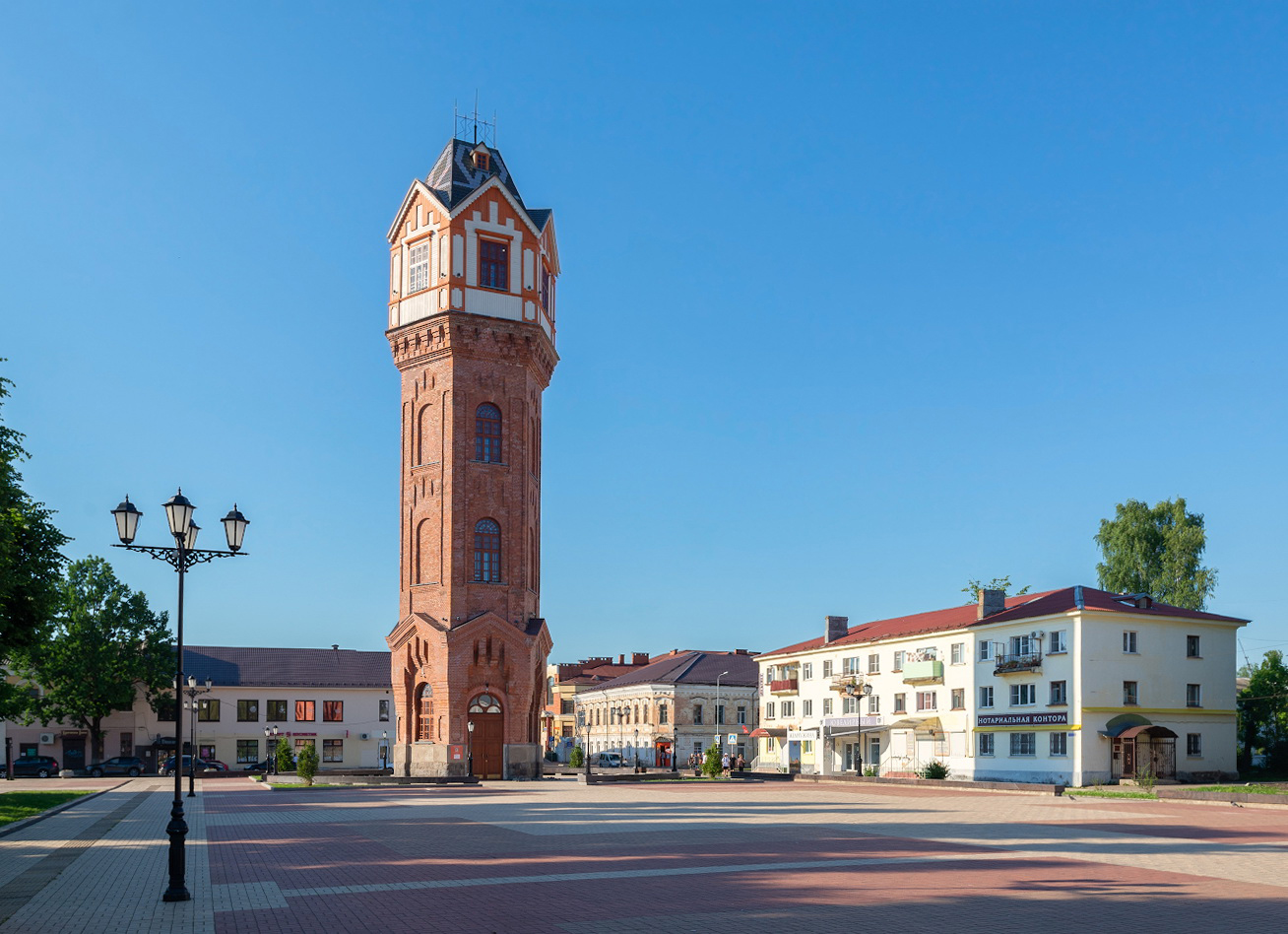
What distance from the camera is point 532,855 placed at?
20125 millimetres

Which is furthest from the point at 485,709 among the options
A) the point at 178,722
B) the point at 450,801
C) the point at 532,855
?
the point at 178,722

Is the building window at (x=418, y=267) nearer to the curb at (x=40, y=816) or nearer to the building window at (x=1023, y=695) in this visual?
the curb at (x=40, y=816)

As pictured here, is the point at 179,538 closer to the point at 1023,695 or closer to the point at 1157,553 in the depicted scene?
the point at 1023,695

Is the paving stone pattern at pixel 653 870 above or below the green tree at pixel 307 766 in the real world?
above

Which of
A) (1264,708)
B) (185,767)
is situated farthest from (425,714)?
(1264,708)

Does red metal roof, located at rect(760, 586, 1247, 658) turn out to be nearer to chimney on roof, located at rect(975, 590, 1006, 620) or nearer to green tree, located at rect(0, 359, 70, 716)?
chimney on roof, located at rect(975, 590, 1006, 620)

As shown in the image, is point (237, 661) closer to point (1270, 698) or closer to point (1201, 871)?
point (1270, 698)

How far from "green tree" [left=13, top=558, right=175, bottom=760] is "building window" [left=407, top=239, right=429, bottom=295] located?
29.6m

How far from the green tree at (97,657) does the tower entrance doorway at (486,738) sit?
2964 centimetres

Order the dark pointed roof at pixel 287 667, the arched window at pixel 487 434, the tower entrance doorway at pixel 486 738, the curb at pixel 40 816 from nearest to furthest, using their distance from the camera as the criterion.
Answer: the curb at pixel 40 816
the tower entrance doorway at pixel 486 738
the arched window at pixel 487 434
the dark pointed roof at pixel 287 667

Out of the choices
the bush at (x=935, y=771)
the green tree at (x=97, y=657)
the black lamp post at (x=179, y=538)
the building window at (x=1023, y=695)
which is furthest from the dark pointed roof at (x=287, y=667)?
the black lamp post at (x=179, y=538)

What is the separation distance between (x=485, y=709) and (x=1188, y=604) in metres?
42.8

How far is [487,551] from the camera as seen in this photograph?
5656cm

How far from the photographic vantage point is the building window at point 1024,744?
52.4 meters
